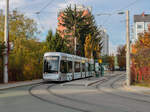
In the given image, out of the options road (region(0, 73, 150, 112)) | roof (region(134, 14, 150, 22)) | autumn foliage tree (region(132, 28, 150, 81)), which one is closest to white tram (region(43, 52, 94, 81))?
autumn foliage tree (region(132, 28, 150, 81))

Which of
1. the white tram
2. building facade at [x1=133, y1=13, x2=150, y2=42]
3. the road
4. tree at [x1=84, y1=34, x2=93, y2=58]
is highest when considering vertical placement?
building facade at [x1=133, y1=13, x2=150, y2=42]

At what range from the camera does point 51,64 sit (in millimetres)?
23094

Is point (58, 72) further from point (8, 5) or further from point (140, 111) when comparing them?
point (140, 111)

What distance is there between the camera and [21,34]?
39.5 m

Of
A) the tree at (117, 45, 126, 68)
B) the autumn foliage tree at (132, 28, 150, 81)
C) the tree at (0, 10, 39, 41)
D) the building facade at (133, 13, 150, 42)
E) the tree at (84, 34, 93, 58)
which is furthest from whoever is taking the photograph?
the tree at (117, 45, 126, 68)

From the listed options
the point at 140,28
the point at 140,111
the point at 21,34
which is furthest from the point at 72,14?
the point at 140,111

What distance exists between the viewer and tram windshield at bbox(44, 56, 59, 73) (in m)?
22.9

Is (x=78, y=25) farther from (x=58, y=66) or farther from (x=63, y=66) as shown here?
(x=58, y=66)

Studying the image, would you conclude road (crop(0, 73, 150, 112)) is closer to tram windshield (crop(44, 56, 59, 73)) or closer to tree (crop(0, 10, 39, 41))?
tram windshield (crop(44, 56, 59, 73))

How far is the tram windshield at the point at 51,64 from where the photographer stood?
22909mm

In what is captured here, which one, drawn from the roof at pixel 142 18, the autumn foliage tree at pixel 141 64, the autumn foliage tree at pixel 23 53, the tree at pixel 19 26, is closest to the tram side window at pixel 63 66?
the autumn foliage tree at pixel 23 53

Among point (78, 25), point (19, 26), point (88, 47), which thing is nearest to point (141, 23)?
point (78, 25)

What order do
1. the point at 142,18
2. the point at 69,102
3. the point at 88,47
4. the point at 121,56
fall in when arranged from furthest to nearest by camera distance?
the point at 121,56 → the point at 142,18 → the point at 88,47 → the point at 69,102

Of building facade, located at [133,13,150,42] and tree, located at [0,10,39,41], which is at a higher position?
building facade, located at [133,13,150,42]
